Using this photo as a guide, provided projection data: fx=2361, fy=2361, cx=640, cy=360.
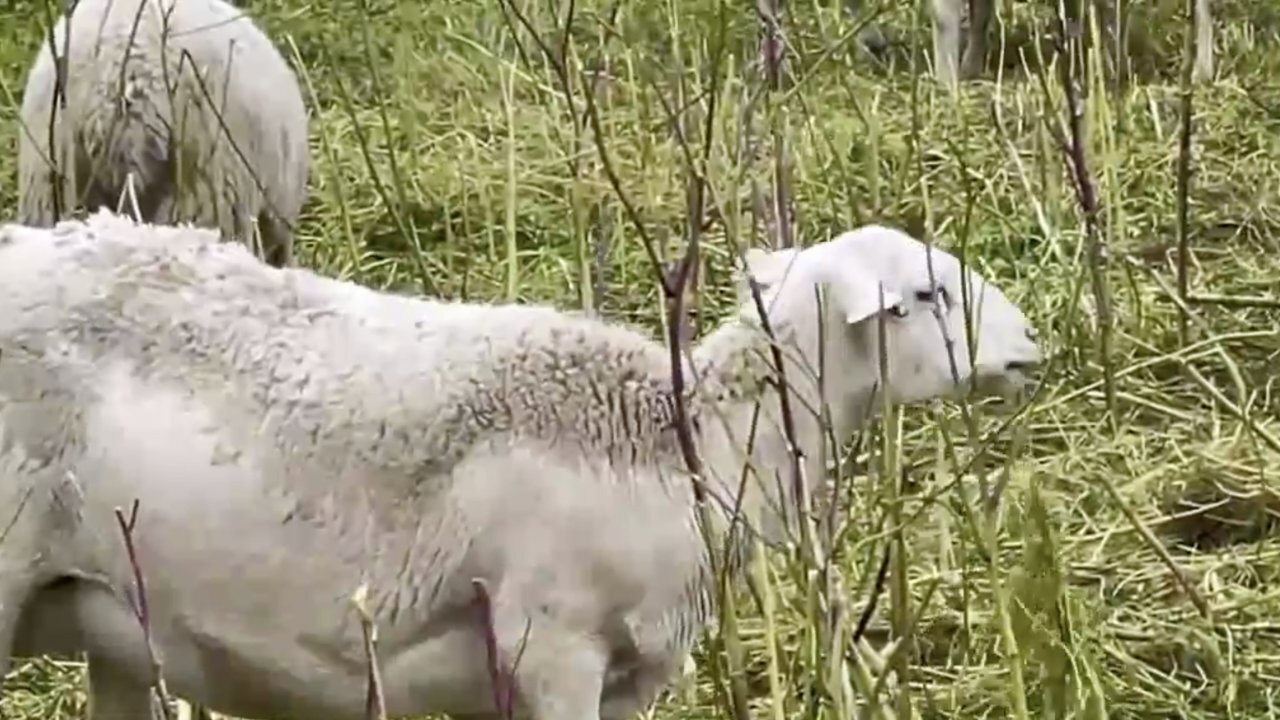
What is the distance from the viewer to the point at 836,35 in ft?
21.2

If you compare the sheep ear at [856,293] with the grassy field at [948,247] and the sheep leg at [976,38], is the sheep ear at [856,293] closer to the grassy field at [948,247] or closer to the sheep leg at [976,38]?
the grassy field at [948,247]

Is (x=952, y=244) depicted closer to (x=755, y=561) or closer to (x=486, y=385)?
(x=486, y=385)

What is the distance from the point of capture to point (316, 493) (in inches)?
103

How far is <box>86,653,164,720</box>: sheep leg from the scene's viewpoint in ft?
9.63

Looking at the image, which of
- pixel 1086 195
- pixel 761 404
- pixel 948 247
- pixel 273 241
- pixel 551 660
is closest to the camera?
pixel 551 660

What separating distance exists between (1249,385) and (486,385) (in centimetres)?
218

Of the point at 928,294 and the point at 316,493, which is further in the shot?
the point at 928,294

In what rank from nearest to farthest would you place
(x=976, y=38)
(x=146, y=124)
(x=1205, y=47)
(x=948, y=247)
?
(x=146, y=124), (x=948, y=247), (x=1205, y=47), (x=976, y=38)

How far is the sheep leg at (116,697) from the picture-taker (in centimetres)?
294

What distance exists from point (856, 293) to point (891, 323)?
7 centimetres

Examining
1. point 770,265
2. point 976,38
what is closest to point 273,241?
point 770,265

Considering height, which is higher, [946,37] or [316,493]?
[946,37]

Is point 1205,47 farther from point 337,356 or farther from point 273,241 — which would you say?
point 337,356

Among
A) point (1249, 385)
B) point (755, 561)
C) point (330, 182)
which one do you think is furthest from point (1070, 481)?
point (330, 182)
